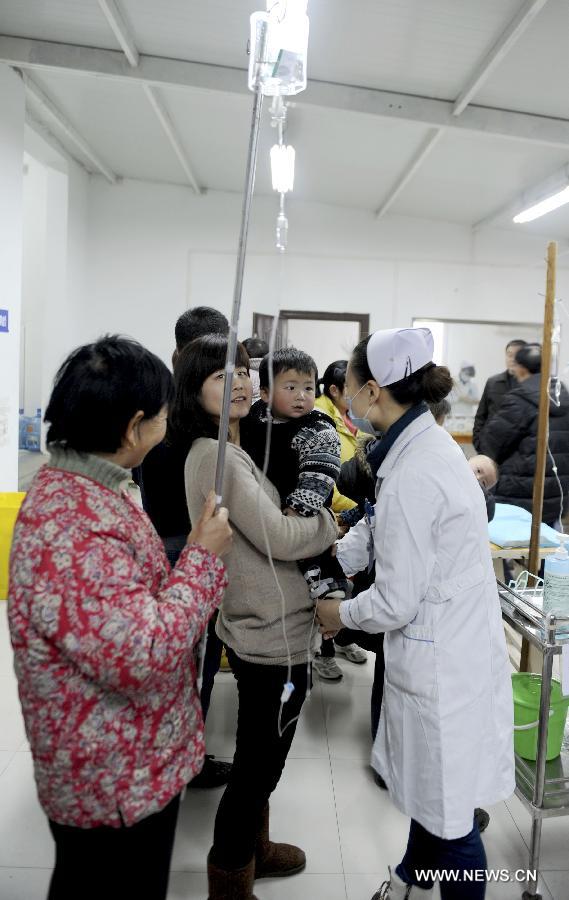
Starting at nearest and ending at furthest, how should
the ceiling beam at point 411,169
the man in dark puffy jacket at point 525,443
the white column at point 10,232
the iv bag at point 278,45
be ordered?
the iv bag at point 278,45 < the man in dark puffy jacket at point 525,443 < the white column at point 10,232 < the ceiling beam at point 411,169

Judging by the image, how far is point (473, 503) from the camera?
1147mm

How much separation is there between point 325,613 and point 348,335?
234 inches

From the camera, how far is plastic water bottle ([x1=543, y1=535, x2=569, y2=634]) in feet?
4.77

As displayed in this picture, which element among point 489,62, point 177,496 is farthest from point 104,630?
point 489,62

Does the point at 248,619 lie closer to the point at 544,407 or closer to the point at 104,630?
the point at 104,630

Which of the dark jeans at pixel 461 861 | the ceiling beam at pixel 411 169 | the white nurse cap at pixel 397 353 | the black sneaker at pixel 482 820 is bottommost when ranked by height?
the black sneaker at pixel 482 820

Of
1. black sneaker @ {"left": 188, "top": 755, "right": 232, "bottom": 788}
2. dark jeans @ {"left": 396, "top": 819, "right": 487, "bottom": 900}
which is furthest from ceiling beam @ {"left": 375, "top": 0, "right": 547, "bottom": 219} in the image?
black sneaker @ {"left": 188, "top": 755, "right": 232, "bottom": 788}

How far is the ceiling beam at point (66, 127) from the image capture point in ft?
14.0

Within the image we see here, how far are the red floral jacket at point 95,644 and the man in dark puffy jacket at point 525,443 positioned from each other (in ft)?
8.50

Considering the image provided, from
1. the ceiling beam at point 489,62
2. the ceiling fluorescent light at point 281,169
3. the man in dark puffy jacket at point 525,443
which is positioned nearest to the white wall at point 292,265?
the ceiling beam at point 489,62

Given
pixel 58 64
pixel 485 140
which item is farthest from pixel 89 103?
pixel 485 140

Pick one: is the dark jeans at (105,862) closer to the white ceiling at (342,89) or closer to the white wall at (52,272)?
the white ceiling at (342,89)

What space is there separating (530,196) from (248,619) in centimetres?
542

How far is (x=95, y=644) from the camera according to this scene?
762 mm
